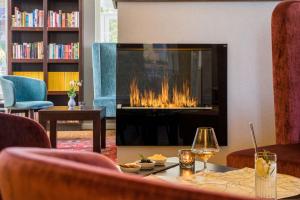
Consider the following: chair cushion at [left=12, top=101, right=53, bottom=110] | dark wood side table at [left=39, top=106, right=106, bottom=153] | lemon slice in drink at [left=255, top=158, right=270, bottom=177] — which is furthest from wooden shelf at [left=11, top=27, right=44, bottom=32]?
lemon slice in drink at [left=255, top=158, right=270, bottom=177]

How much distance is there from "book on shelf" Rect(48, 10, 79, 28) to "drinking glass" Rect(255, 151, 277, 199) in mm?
5845

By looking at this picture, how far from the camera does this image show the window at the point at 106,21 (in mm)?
7215

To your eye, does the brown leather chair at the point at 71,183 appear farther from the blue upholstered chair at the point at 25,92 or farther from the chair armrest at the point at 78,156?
the blue upholstered chair at the point at 25,92

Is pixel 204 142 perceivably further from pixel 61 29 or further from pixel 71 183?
pixel 61 29

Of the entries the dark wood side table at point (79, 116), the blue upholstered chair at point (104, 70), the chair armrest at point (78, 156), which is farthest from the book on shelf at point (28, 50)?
the chair armrest at point (78, 156)

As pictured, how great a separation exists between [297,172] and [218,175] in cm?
67

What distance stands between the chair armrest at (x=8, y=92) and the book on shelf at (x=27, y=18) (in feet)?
3.50

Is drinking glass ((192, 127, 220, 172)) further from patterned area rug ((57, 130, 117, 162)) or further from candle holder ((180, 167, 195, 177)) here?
patterned area rug ((57, 130, 117, 162))

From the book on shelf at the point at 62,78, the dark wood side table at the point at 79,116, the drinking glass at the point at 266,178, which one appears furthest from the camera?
the book on shelf at the point at 62,78

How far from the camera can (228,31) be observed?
11.8 feet

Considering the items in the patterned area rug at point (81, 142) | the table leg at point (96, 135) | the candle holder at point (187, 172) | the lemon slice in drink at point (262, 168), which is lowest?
the patterned area rug at point (81, 142)

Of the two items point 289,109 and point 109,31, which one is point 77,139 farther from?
point 289,109

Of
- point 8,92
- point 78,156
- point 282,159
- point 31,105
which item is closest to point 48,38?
point 8,92

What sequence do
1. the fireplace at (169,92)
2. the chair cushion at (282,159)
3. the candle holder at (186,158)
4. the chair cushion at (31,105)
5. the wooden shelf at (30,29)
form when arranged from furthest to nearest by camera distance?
1. the wooden shelf at (30,29)
2. the chair cushion at (31,105)
3. the fireplace at (169,92)
4. the chair cushion at (282,159)
5. the candle holder at (186,158)
